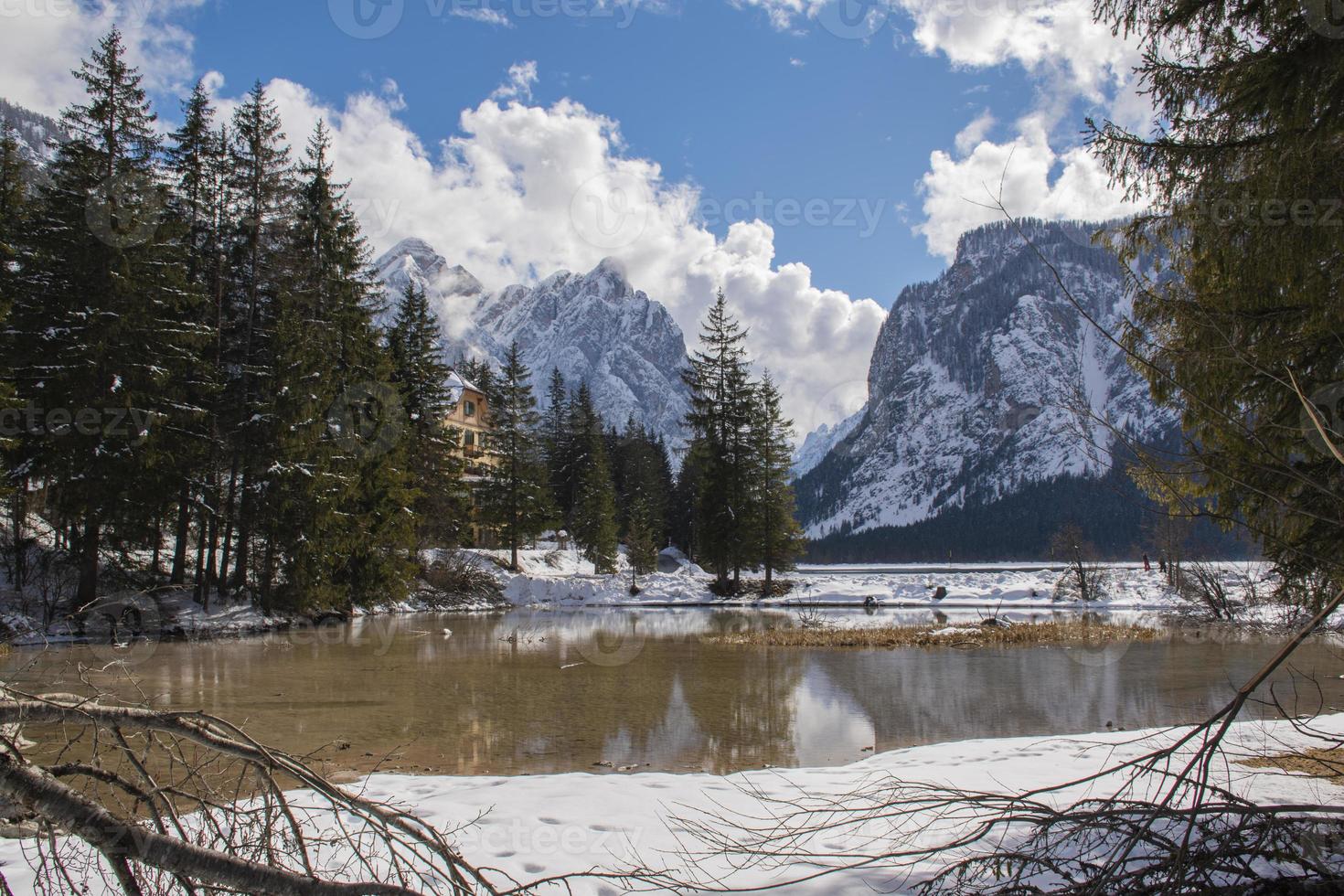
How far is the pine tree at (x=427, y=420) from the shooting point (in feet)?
104

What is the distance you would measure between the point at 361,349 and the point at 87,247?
7.64 meters

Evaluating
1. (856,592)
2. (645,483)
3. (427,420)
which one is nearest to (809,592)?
(856,592)

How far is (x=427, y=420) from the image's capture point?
32688 mm

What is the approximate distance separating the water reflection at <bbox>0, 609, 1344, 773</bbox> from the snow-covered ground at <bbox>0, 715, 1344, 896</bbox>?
0.78 metres

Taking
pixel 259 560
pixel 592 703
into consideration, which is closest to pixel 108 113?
pixel 259 560

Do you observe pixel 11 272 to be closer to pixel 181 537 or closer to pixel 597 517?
pixel 181 537

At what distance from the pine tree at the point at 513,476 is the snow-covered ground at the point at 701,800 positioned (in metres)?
34.4

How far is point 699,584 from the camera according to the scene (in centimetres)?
3859
